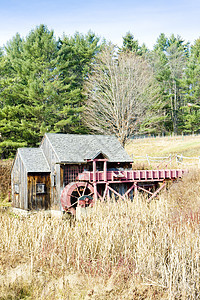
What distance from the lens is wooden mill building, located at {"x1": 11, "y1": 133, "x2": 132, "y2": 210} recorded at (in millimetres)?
19359

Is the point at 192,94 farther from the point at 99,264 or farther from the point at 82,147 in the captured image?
the point at 99,264

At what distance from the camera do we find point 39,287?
7.46 meters

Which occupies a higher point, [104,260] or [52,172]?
[52,172]

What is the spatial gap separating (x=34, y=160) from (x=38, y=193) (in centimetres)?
233

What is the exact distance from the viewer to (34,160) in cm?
2052

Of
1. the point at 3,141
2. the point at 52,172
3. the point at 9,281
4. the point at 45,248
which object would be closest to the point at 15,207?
Answer: the point at 52,172

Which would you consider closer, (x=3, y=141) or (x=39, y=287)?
(x=39, y=287)

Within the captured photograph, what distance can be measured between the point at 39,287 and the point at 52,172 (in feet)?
41.9

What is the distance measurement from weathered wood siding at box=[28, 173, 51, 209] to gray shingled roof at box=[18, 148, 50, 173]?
1.27 ft

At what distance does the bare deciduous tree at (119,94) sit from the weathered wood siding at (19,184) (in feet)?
35.0

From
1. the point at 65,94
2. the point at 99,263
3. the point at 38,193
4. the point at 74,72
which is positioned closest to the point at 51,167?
the point at 38,193

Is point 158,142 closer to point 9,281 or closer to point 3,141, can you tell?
point 3,141

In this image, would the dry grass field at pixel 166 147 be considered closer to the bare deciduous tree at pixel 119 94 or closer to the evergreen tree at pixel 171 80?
the bare deciduous tree at pixel 119 94

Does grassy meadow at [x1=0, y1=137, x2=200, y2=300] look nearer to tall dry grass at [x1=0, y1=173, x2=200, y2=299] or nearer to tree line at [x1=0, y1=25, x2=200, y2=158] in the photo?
tall dry grass at [x1=0, y1=173, x2=200, y2=299]
